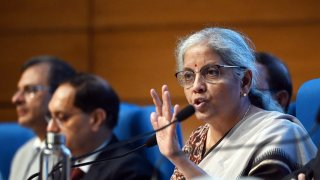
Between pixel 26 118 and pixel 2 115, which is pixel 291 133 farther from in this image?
pixel 2 115

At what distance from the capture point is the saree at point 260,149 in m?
2.18

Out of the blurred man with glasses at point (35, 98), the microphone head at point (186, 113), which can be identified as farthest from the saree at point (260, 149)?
the blurred man with glasses at point (35, 98)

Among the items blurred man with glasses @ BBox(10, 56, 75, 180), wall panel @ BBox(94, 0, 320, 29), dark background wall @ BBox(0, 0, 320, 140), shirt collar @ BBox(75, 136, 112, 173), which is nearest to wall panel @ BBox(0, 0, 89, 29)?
dark background wall @ BBox(0, 0, 320, 140)

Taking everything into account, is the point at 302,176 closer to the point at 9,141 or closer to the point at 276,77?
the point at 276,77

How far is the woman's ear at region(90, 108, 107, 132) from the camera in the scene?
11.5 feet

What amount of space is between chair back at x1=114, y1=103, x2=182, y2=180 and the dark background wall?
1.45 ft

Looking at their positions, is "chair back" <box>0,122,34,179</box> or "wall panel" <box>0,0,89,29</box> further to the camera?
"wall panel" <box>0,0,89,29</box>

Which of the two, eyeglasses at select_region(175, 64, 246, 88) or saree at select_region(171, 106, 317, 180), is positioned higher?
eyeglasses at select_region(175, 64, 246, 88)

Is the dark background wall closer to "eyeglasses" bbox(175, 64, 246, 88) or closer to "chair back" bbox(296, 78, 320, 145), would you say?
"chair back" bbox(296, 78, 320, 145)

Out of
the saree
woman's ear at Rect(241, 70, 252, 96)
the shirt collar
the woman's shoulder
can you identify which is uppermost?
woman's ear at Rect(241, 70, 252, 96)

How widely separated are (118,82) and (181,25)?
0.52 meters

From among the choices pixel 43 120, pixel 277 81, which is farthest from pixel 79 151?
pixel 277 81

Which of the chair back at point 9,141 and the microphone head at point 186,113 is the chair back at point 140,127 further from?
the microphone head at point 186,113

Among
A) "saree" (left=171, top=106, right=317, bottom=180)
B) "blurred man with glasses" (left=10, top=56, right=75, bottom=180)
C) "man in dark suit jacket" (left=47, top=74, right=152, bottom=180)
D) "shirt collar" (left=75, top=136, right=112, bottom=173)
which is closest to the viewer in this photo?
"saree" (left=171, top=106, right=317, bottom=180)
